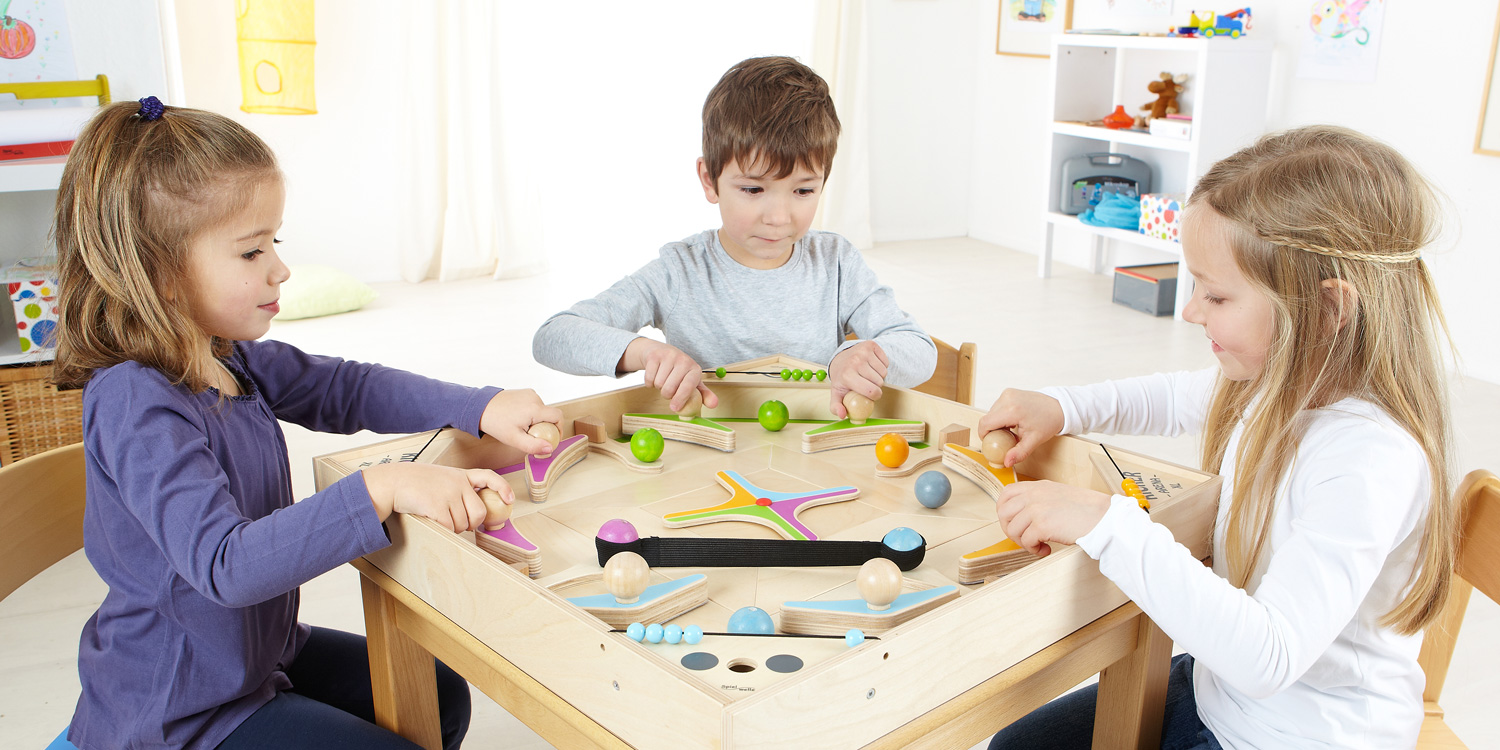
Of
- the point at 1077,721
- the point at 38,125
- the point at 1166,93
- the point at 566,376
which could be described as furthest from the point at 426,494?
the point at 1166,93

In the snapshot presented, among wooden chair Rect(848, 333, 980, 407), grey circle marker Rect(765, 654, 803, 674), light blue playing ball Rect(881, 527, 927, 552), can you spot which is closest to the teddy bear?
wooden chair Rect(848, 333, 980, 407)

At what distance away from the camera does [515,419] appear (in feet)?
3.88

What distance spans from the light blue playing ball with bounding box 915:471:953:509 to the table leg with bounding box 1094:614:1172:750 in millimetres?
217

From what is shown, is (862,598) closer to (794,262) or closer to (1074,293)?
(794,262)

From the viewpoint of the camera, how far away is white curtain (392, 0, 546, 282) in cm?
444

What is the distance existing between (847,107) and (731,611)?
4.72 metres

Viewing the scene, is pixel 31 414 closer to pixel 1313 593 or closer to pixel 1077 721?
pixel 1077 721

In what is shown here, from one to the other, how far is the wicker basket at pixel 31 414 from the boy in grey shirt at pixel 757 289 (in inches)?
60.5

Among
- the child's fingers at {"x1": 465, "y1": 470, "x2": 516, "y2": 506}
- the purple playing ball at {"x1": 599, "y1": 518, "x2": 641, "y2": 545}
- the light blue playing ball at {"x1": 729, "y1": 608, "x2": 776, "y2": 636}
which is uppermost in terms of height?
the child's fingers at {"x1": 465, "y1": 470, "x2": 516, "y2": 506}

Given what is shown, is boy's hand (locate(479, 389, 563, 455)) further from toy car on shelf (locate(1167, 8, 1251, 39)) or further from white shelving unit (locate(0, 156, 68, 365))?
toy car on shelf (locate(1167, 8, 1251, 39))

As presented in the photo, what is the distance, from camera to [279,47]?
4016 millimetres

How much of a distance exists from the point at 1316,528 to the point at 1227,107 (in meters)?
3.54

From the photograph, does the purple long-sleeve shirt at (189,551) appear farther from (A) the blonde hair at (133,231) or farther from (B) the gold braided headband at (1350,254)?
(B) the gold braided headband at (1350,254)

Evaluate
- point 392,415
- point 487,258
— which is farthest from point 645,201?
point 392,415
